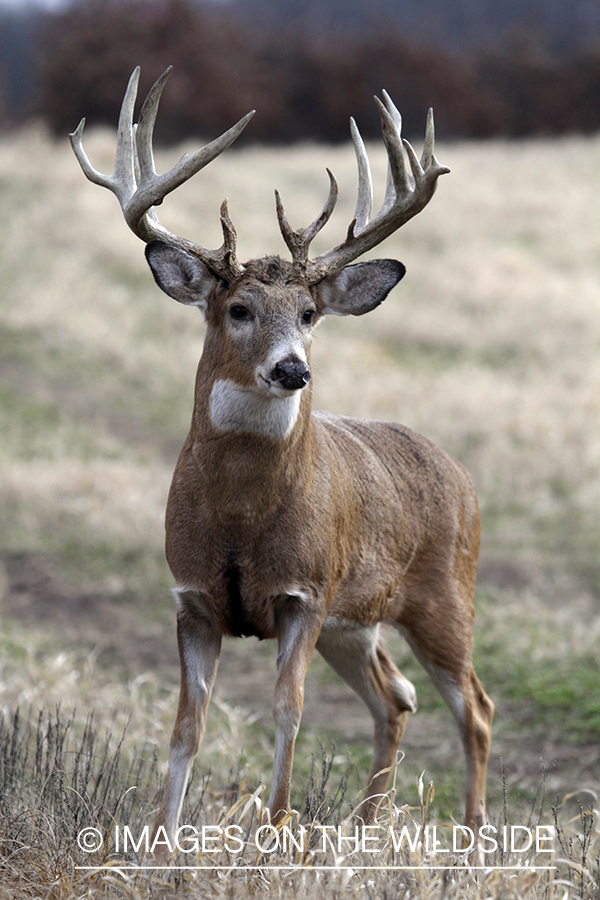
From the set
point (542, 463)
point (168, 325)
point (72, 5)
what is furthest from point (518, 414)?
point (72, 5)

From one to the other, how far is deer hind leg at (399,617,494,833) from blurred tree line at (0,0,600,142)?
2417 centimetres

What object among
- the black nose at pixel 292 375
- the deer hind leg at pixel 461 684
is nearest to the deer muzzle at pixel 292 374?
the black nose at pixel 292 375

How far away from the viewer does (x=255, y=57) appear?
122 ft

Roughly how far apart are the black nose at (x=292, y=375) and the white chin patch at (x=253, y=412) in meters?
0.18

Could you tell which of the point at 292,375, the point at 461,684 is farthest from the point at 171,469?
the point at 292,375

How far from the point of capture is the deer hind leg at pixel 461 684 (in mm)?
5086

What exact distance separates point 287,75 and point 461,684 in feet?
112

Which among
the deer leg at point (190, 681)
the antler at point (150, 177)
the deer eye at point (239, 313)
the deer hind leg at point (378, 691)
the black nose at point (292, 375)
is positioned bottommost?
the deer hind leg at point (378, 691)

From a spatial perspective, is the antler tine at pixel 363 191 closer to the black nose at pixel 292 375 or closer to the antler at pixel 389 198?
the antler at pixel 389 198

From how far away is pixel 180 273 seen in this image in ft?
14.0

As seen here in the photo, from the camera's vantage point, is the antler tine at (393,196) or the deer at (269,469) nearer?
the deer at (269,469)

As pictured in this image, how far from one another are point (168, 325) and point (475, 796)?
1170 cm

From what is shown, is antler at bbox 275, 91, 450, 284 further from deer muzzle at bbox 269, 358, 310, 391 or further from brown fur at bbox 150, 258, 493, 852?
deer muzzle at bbox 269, 358, 310, 391

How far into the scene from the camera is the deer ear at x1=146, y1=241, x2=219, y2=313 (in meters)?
4.21
